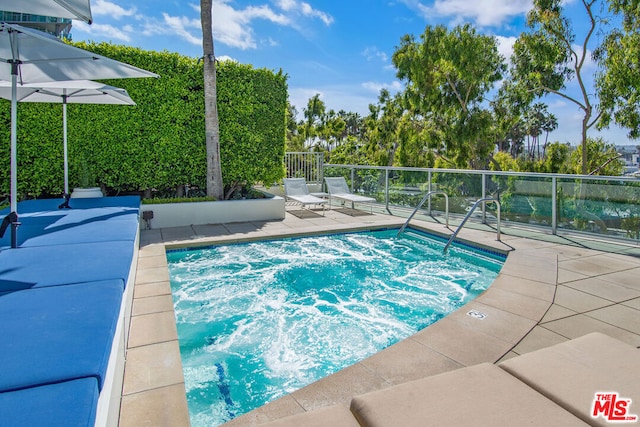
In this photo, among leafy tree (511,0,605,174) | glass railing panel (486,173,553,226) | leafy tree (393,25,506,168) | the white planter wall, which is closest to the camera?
glass railing panel (486,173,553,226)

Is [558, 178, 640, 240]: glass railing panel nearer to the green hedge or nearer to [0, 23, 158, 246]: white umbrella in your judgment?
the green hedge

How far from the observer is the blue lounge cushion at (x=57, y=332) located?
156 centimetres

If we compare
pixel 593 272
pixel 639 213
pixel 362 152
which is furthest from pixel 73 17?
pixel 362 152

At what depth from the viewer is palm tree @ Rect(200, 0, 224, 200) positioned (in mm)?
8242

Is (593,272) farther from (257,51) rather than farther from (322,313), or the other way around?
(257,51)

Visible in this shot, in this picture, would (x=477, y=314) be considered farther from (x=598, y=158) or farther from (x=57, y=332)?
(x=598, y=158)

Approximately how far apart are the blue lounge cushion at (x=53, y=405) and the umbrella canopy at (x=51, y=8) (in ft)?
13.8

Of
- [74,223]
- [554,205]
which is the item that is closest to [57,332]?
[74,223]

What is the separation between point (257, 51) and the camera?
15.5 m

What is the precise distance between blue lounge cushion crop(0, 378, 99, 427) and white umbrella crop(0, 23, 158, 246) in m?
2.66

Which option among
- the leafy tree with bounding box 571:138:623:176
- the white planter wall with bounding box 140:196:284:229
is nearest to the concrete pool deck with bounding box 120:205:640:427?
the white planter wall with bounding box 140:196:284:229

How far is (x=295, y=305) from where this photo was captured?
464cm

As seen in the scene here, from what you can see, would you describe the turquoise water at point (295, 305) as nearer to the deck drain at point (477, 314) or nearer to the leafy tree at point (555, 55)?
the deck drain at point (477, 314)

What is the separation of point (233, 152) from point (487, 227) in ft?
19.0
